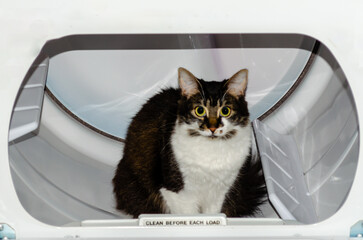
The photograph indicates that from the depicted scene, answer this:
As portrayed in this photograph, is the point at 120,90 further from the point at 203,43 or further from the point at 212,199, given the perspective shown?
the point at 212,199

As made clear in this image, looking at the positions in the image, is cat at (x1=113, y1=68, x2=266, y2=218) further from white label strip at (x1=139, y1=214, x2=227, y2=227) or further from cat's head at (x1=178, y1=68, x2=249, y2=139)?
white label strip at (x1=139, y1=214, x2=227, y2=227)

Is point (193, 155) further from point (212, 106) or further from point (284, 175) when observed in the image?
point (284, 175)

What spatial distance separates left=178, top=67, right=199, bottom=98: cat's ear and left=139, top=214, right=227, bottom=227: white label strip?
0.53 meters

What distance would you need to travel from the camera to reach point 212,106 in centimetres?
171

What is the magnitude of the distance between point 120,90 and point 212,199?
569 millimetres

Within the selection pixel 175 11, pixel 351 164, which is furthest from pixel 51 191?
pixel 351 164

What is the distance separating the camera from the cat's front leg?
177 cm

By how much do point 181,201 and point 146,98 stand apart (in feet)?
1.58

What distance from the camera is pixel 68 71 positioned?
194 cm

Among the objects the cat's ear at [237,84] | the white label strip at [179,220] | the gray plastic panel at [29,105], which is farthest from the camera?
the cat's ear at [237,84]

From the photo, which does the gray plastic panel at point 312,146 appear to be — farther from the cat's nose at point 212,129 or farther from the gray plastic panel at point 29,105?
the gray plastic panel at point 29,105

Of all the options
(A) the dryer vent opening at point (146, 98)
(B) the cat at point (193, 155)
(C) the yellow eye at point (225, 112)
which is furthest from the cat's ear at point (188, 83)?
(A) the dryer vent opening at point (146, 98)

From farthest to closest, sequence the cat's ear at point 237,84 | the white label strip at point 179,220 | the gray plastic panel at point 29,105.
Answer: the cat's ear at point 237,84 → the gray plastic panel at point 29,105 → the white label strip at point 179,220

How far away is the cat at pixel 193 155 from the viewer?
1.72m
